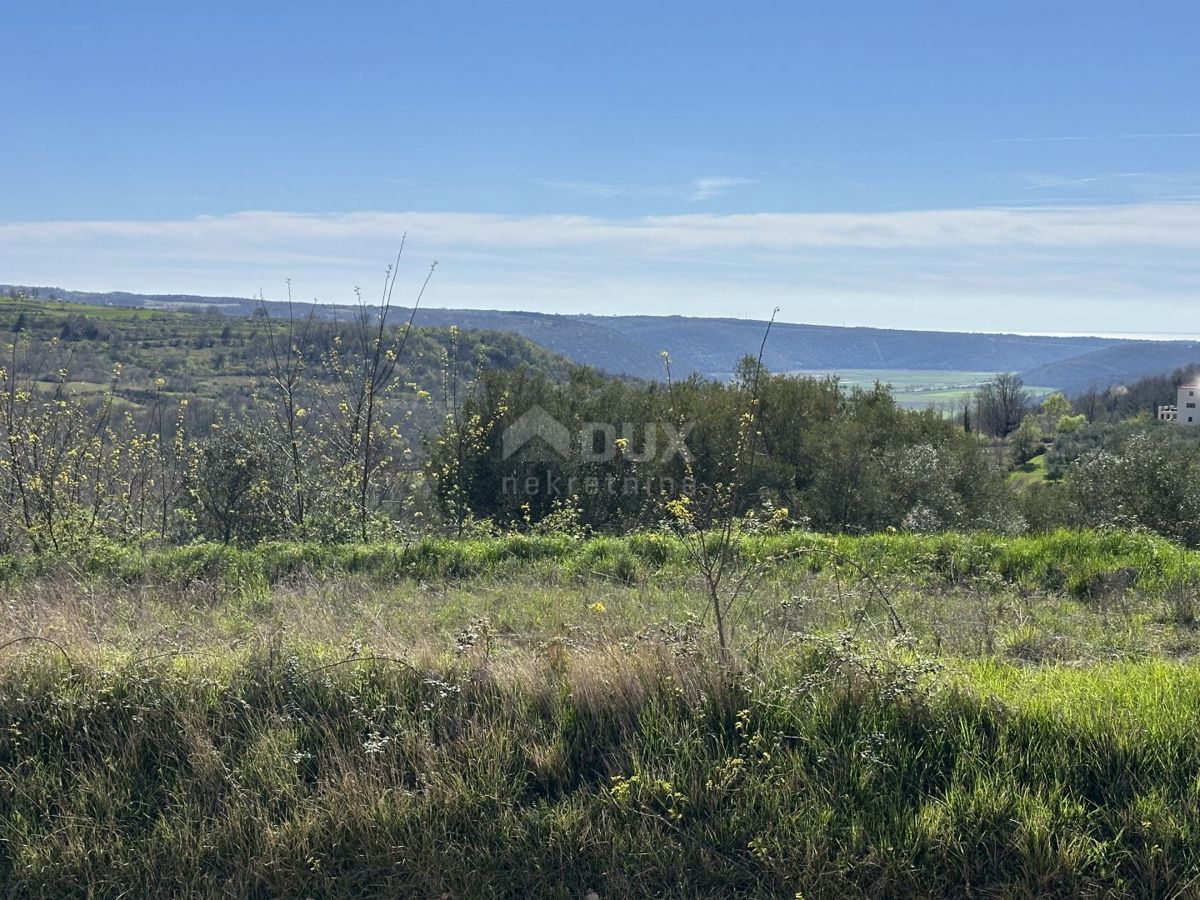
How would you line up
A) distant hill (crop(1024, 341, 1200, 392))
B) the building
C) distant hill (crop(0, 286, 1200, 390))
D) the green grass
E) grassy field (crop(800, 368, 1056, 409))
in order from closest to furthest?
distant hill (crop(0, 286, 1200, 390)) → grassy field (crop(800, 368, 1056, 409)) → the green grass → the building → distant hill (crop(1024, 341, 1200, 392))

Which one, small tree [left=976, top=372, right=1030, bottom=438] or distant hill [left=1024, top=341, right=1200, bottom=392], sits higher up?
distant hill [left=1024, top=341, right=1200, bottom=392]

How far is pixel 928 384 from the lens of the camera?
215 feet

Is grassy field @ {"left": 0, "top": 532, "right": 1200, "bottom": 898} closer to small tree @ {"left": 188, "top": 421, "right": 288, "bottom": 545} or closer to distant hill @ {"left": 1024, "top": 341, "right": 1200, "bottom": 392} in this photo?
small tree @ {"left": 188, "top": 421, "right": 288, "bottom": 545}

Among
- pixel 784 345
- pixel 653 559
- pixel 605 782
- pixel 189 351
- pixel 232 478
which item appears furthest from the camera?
pixel 189 351

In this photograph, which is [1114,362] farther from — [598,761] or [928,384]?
[598,761]

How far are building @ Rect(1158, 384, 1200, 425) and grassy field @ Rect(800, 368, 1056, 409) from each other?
41.4 feet

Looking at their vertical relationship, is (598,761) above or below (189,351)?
below

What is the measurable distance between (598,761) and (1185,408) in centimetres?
6180

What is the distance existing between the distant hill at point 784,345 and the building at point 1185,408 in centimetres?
1833

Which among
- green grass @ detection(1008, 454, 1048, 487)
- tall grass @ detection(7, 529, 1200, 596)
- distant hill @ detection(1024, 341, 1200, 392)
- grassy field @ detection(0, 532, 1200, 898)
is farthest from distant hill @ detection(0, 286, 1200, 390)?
green grass @ detection(1008, 454, 1048, 487)

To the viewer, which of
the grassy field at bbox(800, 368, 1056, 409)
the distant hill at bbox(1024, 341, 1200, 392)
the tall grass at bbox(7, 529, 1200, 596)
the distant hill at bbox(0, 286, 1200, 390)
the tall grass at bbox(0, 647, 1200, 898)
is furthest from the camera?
the distant hill at bbox(1024, 341, 1200, 392)

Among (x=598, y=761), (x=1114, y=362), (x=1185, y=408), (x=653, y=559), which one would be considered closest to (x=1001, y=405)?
(x=1185, y=408)

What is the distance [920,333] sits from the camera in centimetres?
9775

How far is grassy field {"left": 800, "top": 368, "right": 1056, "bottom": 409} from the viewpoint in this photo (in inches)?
1302
